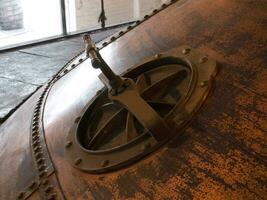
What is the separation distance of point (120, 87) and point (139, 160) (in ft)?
0.69

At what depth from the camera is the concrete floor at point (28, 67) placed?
7.15ft

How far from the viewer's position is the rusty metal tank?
94cm

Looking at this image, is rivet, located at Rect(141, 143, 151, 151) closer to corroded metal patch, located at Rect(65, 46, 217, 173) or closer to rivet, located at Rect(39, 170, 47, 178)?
corroded metal patch, located at Rect(65, 46, 217, 173)

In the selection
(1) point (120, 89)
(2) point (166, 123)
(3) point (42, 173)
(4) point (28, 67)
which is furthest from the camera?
(4) point (28, 67)

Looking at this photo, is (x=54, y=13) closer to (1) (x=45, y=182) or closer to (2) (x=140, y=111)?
(1) (x=45, y=182)

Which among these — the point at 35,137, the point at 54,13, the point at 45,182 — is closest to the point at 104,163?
the point at 45,182

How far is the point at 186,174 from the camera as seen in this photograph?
948mm

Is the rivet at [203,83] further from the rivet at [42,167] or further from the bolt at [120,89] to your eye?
the rivet at [42,167]

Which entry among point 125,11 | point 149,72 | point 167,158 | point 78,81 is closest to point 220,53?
point 149,72

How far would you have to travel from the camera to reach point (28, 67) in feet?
8.80

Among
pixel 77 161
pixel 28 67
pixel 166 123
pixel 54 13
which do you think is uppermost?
pixel 166 123

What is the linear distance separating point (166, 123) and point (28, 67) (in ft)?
5.95

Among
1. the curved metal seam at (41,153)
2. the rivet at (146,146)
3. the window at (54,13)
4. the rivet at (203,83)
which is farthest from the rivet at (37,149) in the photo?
the window at (54,13)

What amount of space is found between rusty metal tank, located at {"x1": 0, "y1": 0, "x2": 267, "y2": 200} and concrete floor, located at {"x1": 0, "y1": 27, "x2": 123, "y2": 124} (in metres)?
0.64
